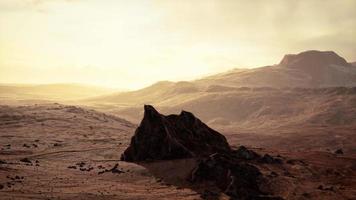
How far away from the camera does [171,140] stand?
2858 cm

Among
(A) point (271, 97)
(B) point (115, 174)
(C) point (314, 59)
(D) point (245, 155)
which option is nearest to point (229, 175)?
(D) point (245, 155)

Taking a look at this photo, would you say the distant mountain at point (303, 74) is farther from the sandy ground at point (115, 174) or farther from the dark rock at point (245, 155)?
the dark rock at point (245, 155)

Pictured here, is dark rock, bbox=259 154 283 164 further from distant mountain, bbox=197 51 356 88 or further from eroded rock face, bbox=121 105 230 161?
distant mountain, bbox=197 51 356 88

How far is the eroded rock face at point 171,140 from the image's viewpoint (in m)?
28.5

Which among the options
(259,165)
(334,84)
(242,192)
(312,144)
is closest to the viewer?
(242,192)

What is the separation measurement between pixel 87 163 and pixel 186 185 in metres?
9.21

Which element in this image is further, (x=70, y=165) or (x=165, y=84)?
(x=165, y=84)

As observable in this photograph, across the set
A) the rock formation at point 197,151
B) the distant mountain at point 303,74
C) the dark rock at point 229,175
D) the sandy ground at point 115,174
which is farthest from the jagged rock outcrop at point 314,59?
the dark rock at point 229,175

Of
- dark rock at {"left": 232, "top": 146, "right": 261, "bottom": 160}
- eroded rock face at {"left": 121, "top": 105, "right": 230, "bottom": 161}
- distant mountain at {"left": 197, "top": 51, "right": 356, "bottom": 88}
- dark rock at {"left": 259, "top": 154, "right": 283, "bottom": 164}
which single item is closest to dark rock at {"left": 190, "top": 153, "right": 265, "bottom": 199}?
eroded rock face at {"left": 121, "top": 105, "right": 230, "bottom": 161}

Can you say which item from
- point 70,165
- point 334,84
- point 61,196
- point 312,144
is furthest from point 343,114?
point 61,196

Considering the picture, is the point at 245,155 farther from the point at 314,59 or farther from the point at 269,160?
the point at 314,59

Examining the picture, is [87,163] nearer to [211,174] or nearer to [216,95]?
[211,174]

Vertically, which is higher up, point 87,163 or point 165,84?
point 165,84

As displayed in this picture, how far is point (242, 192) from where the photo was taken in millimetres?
22125
